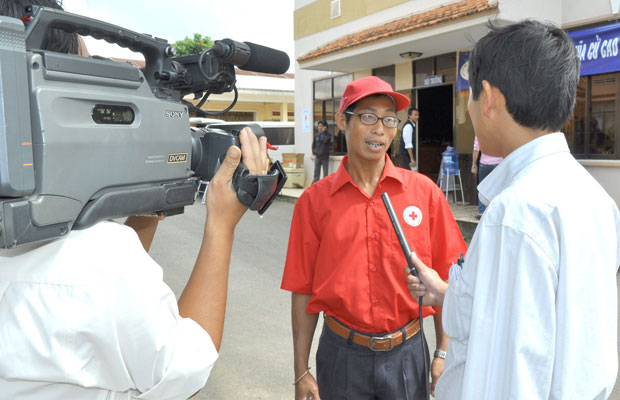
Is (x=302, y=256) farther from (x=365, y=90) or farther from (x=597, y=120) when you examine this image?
(x=597, y=120)

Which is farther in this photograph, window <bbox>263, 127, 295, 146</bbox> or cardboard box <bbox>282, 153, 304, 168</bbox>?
window <bbox>263, 127, 295, 146</bbox>

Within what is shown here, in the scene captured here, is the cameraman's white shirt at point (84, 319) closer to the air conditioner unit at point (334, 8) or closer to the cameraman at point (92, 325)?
the cameraman at point (92, 325)

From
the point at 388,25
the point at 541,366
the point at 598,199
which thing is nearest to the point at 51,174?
the point at 541,366

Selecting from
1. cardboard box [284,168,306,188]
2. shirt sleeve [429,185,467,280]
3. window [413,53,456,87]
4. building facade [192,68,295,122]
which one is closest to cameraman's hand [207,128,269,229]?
shirt sleeve [429,185,467,280]

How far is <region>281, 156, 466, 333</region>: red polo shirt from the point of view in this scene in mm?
2131

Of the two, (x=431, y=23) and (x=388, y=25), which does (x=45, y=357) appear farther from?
(x=388, y=25)

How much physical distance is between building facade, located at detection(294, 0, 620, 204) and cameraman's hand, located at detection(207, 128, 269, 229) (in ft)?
10.2

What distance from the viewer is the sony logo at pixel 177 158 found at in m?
1.12

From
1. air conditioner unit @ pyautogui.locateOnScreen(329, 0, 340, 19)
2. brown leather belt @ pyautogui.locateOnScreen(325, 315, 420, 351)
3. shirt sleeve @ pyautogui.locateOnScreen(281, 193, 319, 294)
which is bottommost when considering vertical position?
brown leather belt @ pyautogui.locateOnScreen(325, 315, 420, 351)

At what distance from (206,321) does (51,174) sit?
0.46 meters

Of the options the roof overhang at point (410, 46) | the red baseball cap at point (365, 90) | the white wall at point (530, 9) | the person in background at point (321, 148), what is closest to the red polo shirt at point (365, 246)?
the red baseball cap at point (365, 90)

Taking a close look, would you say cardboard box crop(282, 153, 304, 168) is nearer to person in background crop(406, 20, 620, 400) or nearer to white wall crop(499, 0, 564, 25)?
white wall crop(499, 0, 564, 25)

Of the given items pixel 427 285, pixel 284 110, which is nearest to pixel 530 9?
pixel 427 285

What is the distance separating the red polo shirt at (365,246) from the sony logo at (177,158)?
1.14 meters
